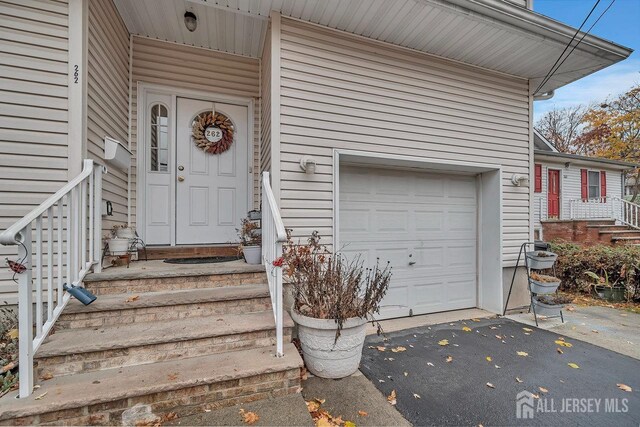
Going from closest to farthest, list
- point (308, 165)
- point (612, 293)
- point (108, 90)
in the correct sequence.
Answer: point (108, 90)
point (308, 165)
point (612, 293)

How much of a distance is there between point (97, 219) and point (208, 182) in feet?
4.68

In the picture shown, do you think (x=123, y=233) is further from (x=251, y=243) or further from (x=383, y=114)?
(x=383, y=114)

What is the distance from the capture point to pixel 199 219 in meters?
3.71

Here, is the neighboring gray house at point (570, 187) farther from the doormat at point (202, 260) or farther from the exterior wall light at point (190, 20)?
the exterior wall light at point (190, 20)

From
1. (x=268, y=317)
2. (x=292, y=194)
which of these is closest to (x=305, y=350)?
(x=268, y=317)

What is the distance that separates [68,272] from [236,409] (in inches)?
62.5

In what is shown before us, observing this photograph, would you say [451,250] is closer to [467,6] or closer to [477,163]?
[477,163]

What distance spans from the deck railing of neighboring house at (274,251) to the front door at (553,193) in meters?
11.0

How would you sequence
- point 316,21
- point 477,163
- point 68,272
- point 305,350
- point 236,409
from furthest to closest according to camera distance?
point 477,163 → point 316,21 → point 305,350 → point 68,272 → point 236,409

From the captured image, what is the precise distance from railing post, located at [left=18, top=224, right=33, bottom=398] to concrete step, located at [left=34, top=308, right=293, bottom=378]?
142 millimetres

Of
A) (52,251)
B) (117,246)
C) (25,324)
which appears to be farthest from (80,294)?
(117,246)

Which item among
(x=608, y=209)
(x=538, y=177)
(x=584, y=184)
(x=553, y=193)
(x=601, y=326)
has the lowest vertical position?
(x=601, y=326)

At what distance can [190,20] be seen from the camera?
3150 millimetres

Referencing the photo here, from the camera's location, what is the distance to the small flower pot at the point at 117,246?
2.71 m
